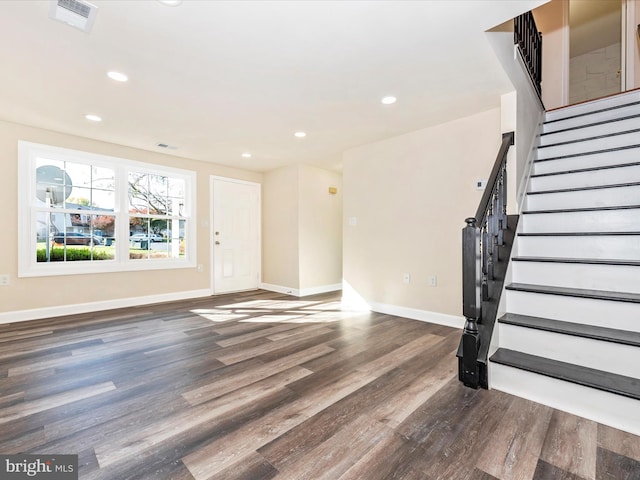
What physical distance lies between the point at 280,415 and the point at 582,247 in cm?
239

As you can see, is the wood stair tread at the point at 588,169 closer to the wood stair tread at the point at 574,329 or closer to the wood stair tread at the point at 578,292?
the wood stair tread at the point at 578,292

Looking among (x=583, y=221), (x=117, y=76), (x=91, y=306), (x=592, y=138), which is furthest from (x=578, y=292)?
(x=91, y=306)

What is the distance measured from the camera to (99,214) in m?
4.20

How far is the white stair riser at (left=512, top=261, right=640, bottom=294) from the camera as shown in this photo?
1.90m

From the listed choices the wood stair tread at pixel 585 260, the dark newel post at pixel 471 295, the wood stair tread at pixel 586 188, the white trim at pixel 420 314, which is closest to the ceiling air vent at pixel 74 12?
the dark newel post at pixel 471 295

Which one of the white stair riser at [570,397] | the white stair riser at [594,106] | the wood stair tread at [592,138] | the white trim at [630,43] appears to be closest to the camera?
the white stair riser at [570,397]

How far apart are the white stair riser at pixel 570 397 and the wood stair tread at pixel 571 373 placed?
33 millimetres

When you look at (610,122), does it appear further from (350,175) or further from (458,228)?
(350,175)

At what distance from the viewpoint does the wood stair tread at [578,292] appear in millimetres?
1783

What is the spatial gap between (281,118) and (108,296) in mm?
3420

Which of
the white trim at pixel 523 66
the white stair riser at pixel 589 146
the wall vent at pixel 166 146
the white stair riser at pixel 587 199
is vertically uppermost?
the white trim at pixel 523 66

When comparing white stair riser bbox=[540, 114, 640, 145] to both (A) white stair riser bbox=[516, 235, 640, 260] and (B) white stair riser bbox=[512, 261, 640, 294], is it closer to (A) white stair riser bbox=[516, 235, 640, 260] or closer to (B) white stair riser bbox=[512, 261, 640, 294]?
(A) white stair riser bbox=[516, 235, 640, 260]

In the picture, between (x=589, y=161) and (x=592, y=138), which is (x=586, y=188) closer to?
(x=589, y=161)

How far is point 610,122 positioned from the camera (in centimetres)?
301
